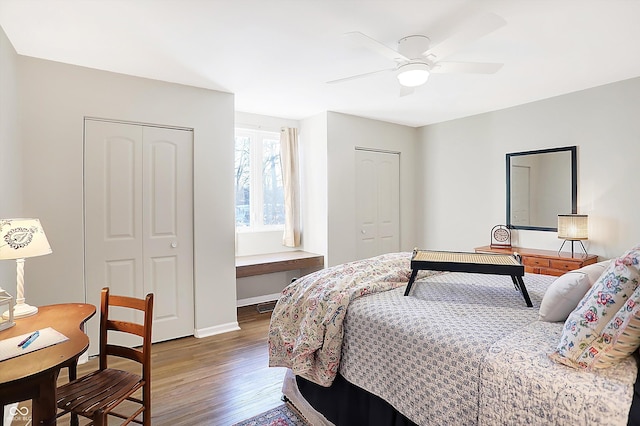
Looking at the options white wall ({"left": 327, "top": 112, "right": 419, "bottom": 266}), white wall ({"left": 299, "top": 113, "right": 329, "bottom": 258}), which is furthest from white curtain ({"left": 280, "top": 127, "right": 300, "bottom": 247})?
white wall ({"left": 327, "top": 112, "right": 419, "bottom": 266})

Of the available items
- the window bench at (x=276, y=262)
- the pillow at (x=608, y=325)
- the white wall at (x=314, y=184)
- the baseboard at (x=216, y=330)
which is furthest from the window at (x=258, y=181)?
the pillow at (x=608, y=325)

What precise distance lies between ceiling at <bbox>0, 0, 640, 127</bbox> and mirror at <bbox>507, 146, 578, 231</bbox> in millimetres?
725

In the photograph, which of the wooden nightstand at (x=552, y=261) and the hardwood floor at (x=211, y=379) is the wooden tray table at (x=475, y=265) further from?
the wooden nightstand at (x=552, y=261)

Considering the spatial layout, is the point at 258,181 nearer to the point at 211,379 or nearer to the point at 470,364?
the point at 211,379

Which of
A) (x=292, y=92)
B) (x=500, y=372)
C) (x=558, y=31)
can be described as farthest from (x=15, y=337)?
(x=558, y=31)

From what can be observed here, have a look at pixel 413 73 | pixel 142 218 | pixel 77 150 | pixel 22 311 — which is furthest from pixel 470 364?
pixel 77 150

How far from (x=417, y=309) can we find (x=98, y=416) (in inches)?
60.4

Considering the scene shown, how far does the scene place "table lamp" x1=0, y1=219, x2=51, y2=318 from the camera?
1.78 metres

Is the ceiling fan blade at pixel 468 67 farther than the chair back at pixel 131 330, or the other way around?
the ceiling fan blade at pixel 468 67

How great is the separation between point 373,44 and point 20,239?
227 cm

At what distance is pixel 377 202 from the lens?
16.4 feet

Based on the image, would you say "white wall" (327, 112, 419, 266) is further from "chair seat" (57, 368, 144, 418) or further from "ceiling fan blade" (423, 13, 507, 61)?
"chair seat" (57, 368, 144, 418)

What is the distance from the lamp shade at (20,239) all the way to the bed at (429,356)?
141 centimetres

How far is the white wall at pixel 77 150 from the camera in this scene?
9.07 feet
